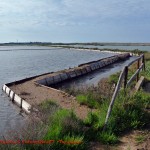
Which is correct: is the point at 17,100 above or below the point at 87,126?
below

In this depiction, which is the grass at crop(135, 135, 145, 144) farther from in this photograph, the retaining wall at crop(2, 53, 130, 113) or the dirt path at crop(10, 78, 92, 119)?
the retaining wall at crop(2, 53, 130, 113)

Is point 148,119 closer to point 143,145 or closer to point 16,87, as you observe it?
point 143,145

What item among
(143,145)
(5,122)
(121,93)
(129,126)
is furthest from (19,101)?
(143,145)

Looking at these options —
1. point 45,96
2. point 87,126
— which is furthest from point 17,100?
point 87,126

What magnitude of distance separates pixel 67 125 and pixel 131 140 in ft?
5.25

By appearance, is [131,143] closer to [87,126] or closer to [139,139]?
[139,139]

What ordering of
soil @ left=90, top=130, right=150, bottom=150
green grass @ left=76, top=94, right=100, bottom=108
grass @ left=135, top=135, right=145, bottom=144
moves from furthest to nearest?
1. green grass @ left=76, top=94, right=100, bottom=108
2. grass @ left=135, top=135, right=145, bottom=144
3. soil @ left=90, top=130, right=150, bottom=150

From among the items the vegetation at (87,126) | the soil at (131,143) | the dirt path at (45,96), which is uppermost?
the vegetation at (87,126)

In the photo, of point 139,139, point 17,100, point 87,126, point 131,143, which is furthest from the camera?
point 17,100

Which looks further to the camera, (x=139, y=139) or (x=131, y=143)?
(x=139, y=139)

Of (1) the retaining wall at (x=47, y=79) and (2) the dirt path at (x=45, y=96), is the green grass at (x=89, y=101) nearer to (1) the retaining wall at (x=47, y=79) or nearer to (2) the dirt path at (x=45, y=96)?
(2) the dirt path at (x=45, y=96)

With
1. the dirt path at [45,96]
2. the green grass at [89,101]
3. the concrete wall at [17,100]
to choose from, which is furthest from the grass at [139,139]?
the concrete wall at [17,100]

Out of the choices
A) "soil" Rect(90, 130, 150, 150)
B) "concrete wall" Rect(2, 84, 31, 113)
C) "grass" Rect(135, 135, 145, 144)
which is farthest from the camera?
"concrete wall" Rect(2, 84, 31, 113)

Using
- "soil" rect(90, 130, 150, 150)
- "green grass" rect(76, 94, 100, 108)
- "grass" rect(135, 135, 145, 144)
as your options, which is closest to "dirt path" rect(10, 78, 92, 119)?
"green grass" rect(76, 94, 100, 108)
